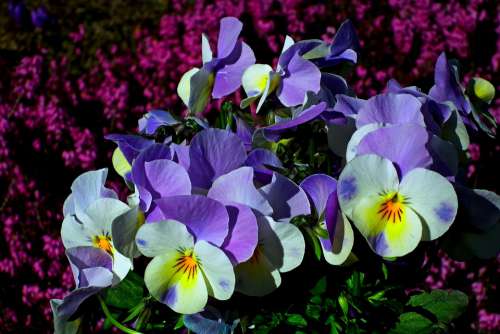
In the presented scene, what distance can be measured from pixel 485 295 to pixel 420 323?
1468 mm

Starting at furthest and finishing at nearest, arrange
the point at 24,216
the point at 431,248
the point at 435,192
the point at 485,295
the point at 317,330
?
the point at 485,295 → the point at 24,216 → the point at 431,248 → the point at 317,330 → the point at 435,192

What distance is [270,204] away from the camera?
101 centimetres

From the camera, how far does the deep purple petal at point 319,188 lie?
100 cm

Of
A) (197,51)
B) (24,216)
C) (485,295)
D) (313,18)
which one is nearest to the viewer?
(24,216)

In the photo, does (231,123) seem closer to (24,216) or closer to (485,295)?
(24,216)

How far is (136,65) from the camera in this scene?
9.40 feet

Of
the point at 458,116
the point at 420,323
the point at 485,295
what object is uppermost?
the point at 458,116

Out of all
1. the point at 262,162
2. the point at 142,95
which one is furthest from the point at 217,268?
the point at 142,95

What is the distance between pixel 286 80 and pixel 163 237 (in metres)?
0.31

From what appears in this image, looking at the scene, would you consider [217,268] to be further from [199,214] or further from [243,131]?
[243,131]

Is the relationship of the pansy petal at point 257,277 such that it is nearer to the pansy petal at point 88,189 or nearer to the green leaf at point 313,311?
the green leaf at point 313,311

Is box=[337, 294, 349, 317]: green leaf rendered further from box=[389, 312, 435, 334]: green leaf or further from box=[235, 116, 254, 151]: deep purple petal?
box=[235, 116, 254, 151]: deep purple petal

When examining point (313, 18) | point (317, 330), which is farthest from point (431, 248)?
point (313, 18)

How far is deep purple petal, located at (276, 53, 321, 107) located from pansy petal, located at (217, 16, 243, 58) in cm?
12
